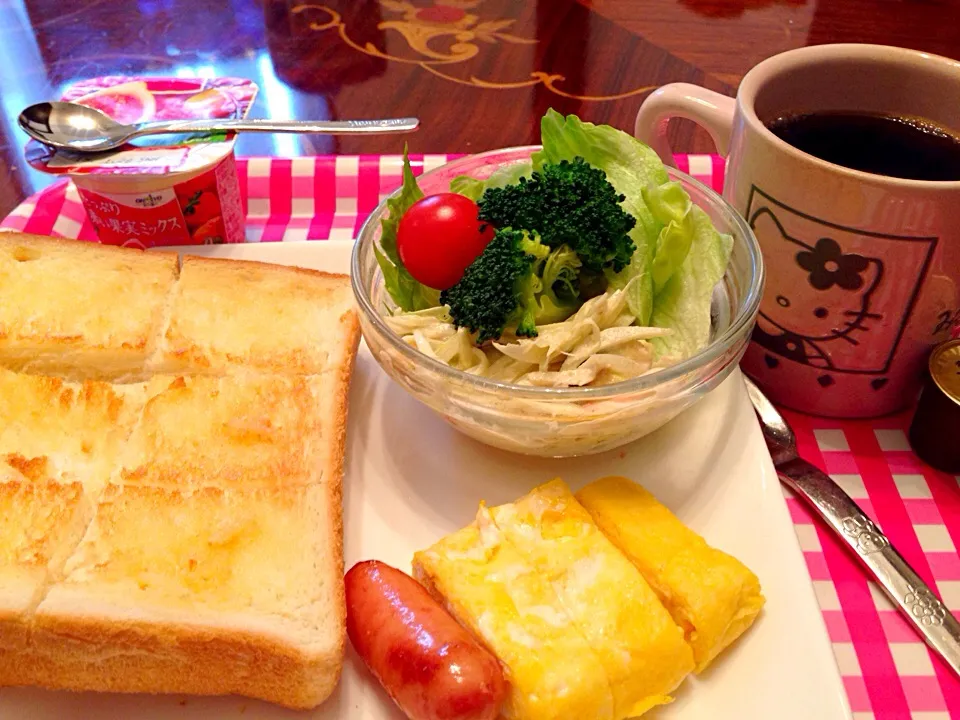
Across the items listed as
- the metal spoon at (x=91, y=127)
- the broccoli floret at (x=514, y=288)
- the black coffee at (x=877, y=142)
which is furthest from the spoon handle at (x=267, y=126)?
the black coffee at (x=877, y=142)

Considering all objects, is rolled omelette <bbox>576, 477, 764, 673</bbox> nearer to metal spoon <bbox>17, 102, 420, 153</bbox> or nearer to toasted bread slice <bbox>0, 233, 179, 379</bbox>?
toasted bread slice <bbox>0, 233, 179, 379</bbox>

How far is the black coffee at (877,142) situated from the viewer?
175cm

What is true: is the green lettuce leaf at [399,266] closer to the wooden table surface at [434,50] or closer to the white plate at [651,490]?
the white plate at [651,490]

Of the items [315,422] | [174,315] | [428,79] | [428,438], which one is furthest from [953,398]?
[428,79]

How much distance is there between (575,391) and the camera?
1479 millimetres

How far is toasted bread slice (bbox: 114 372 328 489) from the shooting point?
160cm

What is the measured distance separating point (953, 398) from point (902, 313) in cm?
22

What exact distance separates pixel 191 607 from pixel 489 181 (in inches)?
47.7

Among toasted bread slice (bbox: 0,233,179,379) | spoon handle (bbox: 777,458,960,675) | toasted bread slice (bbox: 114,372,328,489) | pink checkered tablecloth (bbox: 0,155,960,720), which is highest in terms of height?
toasted bread slice (bbox: 0,233,179,379)

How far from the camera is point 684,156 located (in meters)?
2.86

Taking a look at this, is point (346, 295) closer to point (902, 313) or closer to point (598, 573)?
point (598, 573)

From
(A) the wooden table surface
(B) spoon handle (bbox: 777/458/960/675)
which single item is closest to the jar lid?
(B) spoon handle (bbox: 777/458/960/675)

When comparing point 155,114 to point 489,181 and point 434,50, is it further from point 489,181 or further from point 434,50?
point 434,50

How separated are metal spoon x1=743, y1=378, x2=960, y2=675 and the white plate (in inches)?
4.4
